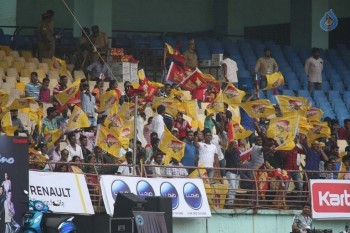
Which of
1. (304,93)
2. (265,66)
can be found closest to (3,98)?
(265,66)

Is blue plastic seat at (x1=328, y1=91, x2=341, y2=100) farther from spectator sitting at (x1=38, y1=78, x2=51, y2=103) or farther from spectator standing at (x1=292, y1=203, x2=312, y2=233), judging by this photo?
spectator standing at (x1=292, y1=203, x2=312, y2=233)

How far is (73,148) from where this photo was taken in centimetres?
2417

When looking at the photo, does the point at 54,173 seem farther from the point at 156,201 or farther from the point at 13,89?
the point at 13,89

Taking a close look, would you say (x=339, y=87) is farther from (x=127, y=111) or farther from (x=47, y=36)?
(x=127, y=111)

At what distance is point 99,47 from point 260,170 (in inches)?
293

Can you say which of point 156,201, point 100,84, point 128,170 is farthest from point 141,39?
point 156,201

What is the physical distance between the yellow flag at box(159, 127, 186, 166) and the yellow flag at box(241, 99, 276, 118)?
11.5 ft

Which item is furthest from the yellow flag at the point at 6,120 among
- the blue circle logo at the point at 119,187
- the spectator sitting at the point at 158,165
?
the spectator sitting at the point at 158,165

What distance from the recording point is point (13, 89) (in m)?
27.8

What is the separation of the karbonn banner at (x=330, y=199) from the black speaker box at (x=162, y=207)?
509 cm

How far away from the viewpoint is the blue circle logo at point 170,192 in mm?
24094

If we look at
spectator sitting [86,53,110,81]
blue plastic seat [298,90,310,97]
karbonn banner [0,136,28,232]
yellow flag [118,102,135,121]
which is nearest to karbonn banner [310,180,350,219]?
yellow flag [118,102,135,121]

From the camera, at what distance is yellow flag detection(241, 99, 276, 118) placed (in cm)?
2792

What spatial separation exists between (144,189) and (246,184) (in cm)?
293
